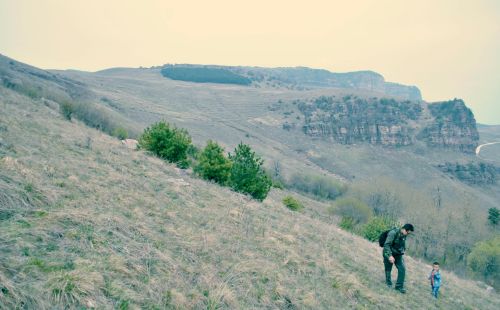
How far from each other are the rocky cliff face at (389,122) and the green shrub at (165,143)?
69140 millimetres

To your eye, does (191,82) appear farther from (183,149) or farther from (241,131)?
(183,149)

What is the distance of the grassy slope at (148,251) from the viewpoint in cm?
505

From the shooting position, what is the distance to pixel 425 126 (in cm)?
9362

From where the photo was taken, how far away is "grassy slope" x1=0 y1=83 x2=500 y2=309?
505cm

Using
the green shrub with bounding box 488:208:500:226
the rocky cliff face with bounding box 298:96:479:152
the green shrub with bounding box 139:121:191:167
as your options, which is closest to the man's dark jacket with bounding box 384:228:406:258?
the green shrub with bounding box 139:121:191:167

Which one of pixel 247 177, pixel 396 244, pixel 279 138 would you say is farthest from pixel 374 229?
pixel 279 138

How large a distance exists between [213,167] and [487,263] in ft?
85.8

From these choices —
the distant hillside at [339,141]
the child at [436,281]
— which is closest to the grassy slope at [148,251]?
the child at [436,281]

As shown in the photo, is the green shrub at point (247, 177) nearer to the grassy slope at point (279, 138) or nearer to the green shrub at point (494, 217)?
the green shrub at point (494, 217)

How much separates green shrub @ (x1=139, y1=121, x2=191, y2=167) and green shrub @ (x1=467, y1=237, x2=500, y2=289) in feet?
87.6

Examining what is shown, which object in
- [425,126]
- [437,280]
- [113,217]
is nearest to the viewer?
[113,217]

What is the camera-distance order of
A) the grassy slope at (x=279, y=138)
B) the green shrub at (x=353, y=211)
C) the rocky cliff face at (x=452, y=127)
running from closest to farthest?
the green shrub at (x=353, y=211) < the grassy slope at (x=279, y=138) < the rocky cliff face at (x=452, y=127)

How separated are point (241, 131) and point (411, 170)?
3534 cm

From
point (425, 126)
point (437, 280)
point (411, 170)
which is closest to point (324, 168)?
point (411, 170)
